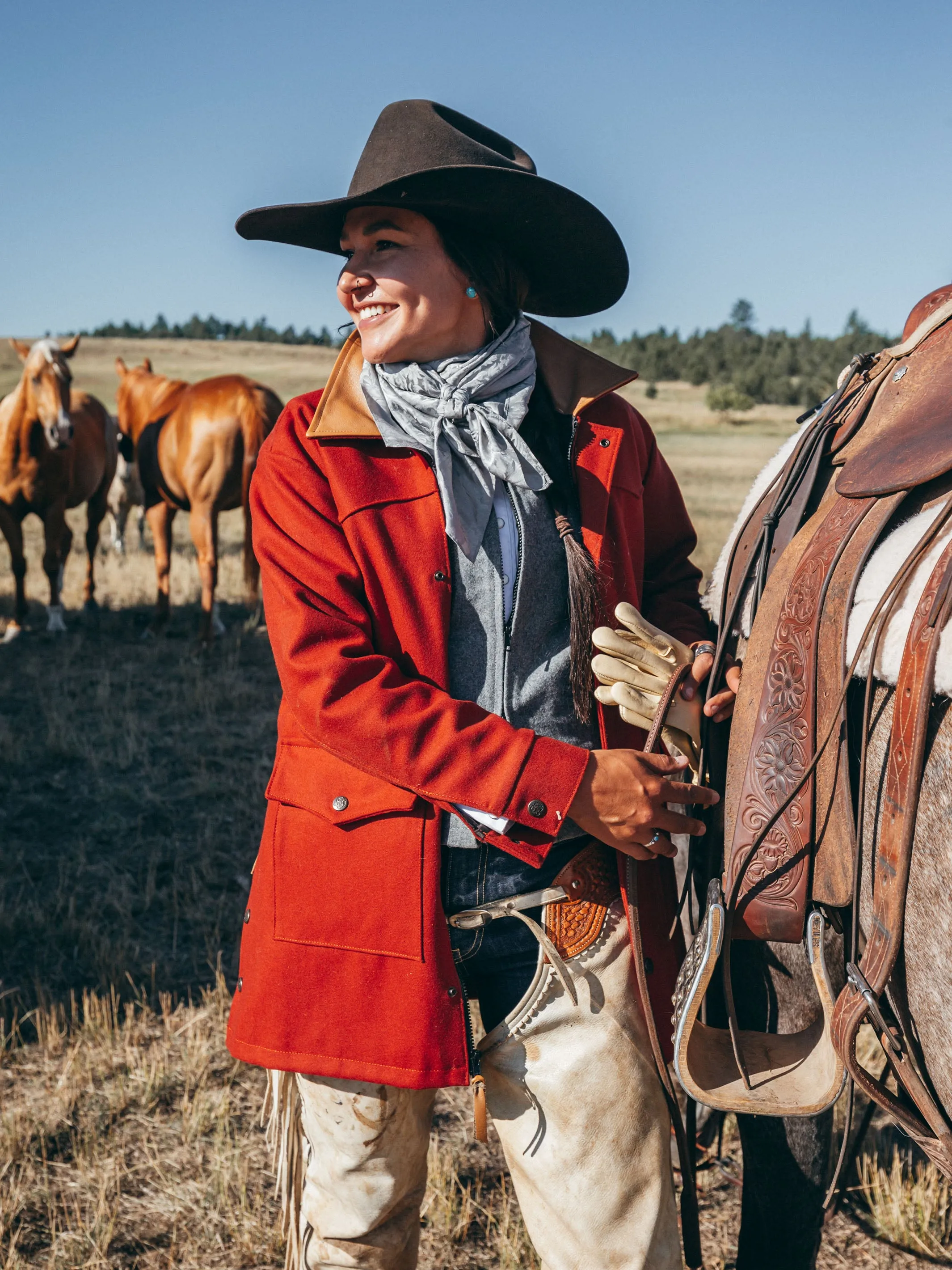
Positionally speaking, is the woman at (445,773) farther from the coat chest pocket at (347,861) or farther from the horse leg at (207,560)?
the horse leg at (207,560)

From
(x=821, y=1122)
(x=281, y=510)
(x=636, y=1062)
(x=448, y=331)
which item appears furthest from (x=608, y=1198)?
(x=448, y=331)

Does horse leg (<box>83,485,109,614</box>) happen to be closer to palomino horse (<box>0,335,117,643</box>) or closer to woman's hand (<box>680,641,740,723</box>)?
palomino horse (<box>0,335,117,643</box>)

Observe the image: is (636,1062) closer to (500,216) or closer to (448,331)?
(448,331)

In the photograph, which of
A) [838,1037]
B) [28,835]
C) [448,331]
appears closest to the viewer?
[838,1037]

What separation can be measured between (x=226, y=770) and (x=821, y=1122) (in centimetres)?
414

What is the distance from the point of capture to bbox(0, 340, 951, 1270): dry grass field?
2420 mm

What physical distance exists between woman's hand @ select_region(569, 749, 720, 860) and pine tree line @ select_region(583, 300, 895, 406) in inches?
1494

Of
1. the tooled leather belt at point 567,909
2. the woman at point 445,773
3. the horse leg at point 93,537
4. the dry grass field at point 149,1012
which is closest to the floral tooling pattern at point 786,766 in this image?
the woman at point 445,773

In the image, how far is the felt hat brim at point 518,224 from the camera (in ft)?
5.21

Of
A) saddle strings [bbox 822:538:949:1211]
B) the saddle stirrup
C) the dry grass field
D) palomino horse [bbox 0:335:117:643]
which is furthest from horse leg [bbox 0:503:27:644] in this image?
saddle strings [bbox 822:538:949:1211]

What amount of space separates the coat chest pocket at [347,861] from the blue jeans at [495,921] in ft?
0.26

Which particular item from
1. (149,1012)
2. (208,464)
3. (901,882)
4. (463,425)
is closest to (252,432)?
(208,464)

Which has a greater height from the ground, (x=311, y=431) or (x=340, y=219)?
(x=340, y=219)

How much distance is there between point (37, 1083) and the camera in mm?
2938
